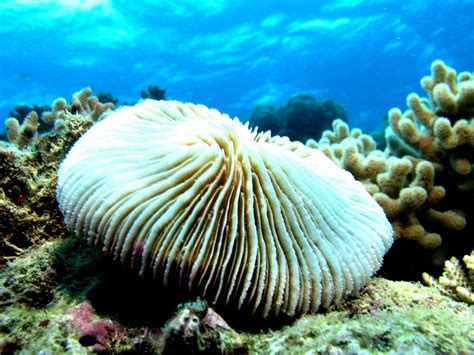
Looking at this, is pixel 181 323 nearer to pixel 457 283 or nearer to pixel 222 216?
pixel 222 216

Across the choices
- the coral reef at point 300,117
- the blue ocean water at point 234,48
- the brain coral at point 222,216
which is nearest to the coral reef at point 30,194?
the brain coral at point 222,216

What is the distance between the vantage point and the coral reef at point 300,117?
16719mm

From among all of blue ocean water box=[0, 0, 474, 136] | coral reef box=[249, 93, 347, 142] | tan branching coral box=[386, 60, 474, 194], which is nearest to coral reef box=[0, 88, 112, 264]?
tan branching coral box=[386, 60, 474, 194]

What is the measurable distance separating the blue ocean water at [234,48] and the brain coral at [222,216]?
1478 inches

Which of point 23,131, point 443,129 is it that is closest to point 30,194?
point 23,131

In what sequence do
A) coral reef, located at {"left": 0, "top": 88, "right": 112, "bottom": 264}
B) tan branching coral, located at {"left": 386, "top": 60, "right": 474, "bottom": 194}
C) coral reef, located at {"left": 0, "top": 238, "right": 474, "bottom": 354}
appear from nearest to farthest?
coral reef, located at {"left": 0, "top": 238, "right": 474, "bottom": 354} → coral reef, located at {"left": 0, "top": 88, "right": 112, "bottom": 264} → tan branching coral, located at {"left": 386, "top": 60, "right": 474, "bottom": 194}

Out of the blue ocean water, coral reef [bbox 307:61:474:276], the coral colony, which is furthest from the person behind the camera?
the blue ocean water

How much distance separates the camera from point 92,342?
194 centimetres

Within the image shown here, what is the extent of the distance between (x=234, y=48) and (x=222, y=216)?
4500cm

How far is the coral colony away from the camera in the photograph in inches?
71.5

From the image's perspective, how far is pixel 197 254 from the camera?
204 centimetres

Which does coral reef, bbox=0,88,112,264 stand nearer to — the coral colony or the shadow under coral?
the coral colony

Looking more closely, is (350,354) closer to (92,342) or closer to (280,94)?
(92,342)

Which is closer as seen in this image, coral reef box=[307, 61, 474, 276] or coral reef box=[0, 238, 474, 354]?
coral reef box=[0, 238, 474, 354]
